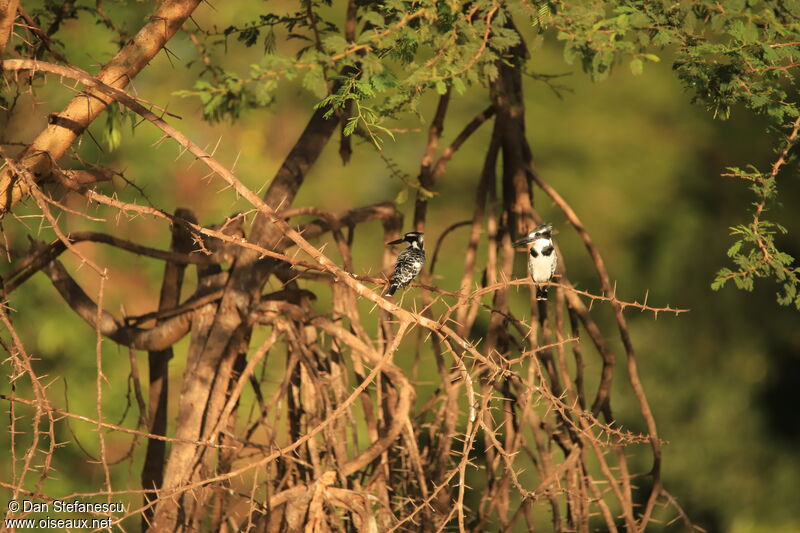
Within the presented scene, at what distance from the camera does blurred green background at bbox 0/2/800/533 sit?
20.1ft

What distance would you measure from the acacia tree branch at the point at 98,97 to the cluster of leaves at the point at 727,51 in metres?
1.06

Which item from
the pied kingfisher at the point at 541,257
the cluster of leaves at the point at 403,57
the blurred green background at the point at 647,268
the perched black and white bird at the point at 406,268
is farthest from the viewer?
the blurred green background at the point at 647,268

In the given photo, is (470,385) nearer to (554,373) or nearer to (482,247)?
(554,373)

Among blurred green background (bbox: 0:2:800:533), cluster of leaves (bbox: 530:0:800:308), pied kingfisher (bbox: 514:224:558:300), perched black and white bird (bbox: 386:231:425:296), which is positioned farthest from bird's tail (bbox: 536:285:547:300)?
blurred green background (bbox: 0:2:800:533)

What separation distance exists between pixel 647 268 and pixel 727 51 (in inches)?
160

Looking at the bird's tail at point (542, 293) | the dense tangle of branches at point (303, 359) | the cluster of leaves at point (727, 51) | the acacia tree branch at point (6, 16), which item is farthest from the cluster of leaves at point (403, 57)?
the bird's tail at point (542, 293)

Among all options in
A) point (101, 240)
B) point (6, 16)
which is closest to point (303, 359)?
point (101, 240)

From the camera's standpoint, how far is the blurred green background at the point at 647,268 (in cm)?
612

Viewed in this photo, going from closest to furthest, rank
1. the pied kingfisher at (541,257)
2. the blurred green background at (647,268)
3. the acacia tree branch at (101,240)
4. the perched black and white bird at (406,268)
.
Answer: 1. the perched black and white bird at (406,268)
2. the acacia tree branch at (101,240)
3. the pied kingfisher at (541,257)
4. the blurred green background at (647,268)

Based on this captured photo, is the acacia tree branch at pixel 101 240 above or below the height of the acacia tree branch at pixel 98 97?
below

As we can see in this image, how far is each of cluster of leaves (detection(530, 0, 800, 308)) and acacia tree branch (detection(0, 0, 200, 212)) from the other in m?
1.06

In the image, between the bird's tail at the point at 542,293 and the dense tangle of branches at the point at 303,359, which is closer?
the dense tangle of branches at the point at 303,359

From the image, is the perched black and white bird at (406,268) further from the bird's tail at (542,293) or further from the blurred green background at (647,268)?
the blurred green background at (647,268)

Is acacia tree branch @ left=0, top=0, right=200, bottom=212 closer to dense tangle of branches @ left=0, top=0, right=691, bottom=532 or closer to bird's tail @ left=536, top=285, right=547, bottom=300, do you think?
dense tangle of branches @ left=0, top=0, right=691, bottom=532
